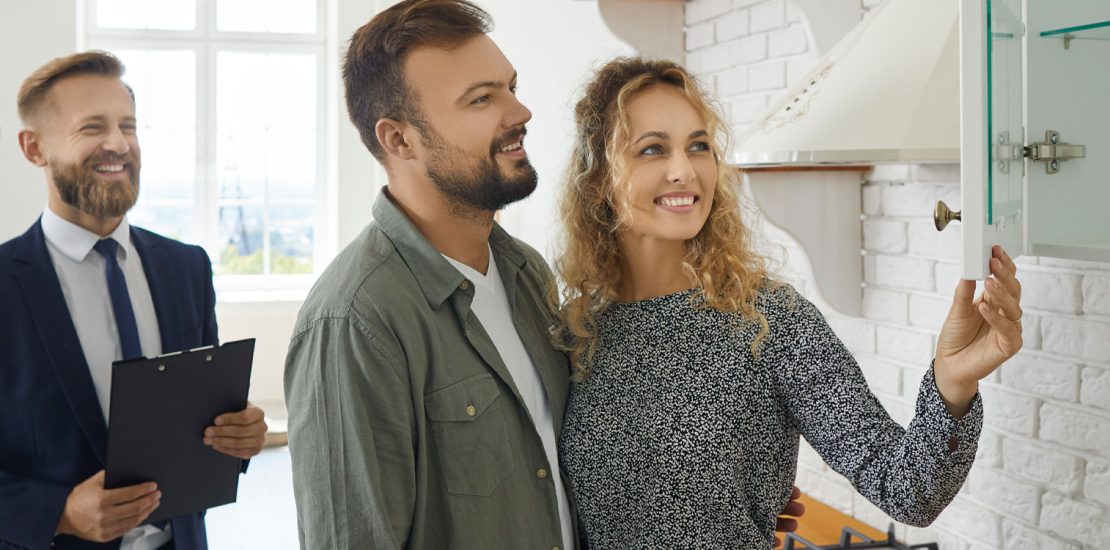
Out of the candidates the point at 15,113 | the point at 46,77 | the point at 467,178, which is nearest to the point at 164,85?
the point at 15,113

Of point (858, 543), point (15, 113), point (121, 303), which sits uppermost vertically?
point (15, 113)

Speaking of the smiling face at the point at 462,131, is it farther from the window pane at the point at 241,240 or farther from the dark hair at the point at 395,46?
the window pane at the point at 241,240

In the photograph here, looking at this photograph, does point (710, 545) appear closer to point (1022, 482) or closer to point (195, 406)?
point (1022, 482)

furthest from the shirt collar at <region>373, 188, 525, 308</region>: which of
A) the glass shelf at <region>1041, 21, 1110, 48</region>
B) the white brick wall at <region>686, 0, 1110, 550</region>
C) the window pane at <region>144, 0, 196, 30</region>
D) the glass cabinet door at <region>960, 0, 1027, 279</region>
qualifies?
the window pane at <region>144, 0, 196, 30</region>

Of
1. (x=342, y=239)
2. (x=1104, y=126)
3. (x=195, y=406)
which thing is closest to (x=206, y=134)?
(x=342, y=239)

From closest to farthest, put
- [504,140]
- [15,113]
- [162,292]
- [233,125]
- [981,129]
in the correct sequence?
[981,129] < [504,140] < [162,292] < [15,113] < [233,125]

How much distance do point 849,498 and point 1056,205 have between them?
120 centimetres

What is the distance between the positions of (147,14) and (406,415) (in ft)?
20.3

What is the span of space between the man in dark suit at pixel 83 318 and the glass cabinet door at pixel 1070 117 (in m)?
1.43

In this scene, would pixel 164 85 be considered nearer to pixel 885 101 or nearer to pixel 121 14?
pixel 121 14

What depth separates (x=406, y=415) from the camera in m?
1.38

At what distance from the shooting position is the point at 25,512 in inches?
66.2

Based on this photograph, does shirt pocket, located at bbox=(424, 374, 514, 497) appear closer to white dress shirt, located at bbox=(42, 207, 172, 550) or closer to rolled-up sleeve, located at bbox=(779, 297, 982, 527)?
rolled-up sleeve, located at bbox=(779, 297, 982, 527)

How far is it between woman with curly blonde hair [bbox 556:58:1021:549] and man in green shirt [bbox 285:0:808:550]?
10 centimetres
